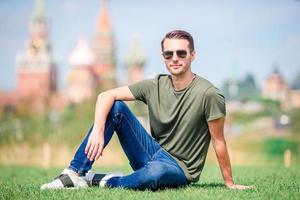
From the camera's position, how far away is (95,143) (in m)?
4.11

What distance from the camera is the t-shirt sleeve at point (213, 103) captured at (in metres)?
4.18

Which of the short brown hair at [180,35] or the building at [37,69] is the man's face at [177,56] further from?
the building at [37,69]

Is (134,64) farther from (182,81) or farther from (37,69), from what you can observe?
(182,81)

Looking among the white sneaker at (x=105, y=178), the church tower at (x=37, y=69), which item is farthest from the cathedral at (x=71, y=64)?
the white sneaker at (x=105, y=178)

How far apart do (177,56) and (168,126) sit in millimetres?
499

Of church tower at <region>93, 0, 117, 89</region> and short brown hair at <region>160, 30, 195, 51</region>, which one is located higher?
short brown hair at <region>160, 30, 195, 51</region>

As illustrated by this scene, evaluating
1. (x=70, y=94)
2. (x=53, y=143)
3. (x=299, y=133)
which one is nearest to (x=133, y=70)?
(x=70, y=94)

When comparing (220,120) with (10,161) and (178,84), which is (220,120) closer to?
(178,84)

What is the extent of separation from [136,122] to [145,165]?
314 millimetres

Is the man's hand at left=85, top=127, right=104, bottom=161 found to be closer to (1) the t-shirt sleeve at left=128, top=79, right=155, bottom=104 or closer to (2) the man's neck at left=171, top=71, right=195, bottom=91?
(1) the t-shirt sleeve at left=128, top=79, right=155, bottom=104

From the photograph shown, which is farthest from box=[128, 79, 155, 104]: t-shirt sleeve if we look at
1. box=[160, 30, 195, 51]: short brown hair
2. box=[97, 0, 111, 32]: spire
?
box=[97, 0, 111, 32]: spire

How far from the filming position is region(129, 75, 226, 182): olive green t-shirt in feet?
13.8

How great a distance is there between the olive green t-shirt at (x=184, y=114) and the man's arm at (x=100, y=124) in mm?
199

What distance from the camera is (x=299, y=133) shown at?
37.6m
